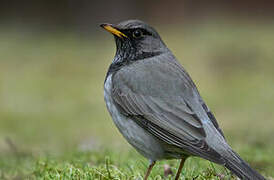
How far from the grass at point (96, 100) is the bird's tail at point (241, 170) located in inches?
28.7

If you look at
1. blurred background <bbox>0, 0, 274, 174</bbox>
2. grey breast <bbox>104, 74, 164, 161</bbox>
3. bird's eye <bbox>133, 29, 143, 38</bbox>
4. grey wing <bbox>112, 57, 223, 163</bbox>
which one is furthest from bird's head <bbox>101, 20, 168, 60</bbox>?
blurred background <bbox>0, 0, 274, 174</bbox>

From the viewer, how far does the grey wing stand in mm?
5113

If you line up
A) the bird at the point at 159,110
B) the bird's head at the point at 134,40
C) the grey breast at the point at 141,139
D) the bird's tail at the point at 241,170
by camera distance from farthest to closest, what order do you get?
the bird's head at the point at 134,40, the grey breast at the point at 141,139, the bird at the point at 159,110, the bird's tail at the point at 241,170

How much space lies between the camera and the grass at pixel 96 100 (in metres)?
6.77

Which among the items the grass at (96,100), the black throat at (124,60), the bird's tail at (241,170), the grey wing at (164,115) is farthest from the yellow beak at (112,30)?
the bird's tail at (241,170)

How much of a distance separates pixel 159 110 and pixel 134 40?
1343 millimetres

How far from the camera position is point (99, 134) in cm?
1188

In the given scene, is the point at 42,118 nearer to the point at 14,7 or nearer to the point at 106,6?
the point at 106,6

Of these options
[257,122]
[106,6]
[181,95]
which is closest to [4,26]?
[106,6]

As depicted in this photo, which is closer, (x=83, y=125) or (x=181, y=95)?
(x=181, y=95)

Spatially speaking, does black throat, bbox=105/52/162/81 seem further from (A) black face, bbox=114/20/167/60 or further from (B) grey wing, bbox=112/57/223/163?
(B) grey wing, bbox=112/57/223/163

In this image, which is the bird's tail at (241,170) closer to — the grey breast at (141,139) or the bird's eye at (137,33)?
the grey breast at (141,139)

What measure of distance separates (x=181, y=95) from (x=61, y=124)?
7.63m

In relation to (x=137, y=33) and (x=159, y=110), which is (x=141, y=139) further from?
(x=137, y=33)
